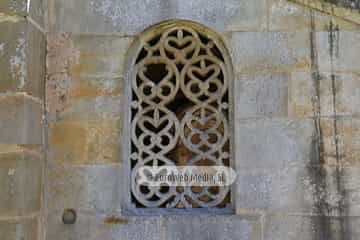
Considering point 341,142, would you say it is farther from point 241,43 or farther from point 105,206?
point 105,206

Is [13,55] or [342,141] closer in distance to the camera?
[13,55]

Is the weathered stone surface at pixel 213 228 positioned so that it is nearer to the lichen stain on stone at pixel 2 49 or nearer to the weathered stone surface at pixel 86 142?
the weathered stone surface at pixel 86 142

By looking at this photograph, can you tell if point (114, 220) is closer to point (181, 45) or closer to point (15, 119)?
point (15, 119)

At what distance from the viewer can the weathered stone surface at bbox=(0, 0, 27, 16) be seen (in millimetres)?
2887

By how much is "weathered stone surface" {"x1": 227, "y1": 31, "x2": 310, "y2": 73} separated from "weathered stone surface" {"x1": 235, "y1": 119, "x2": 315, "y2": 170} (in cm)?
36

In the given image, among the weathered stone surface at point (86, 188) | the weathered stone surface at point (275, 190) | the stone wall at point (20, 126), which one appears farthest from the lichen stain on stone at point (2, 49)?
the weathered stone surface at point (275, 190)

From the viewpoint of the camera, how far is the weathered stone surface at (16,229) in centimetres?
270

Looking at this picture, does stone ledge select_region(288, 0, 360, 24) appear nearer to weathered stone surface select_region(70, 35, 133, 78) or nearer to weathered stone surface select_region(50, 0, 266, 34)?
weathered stone surface select_region(50, 0, 266, 34)

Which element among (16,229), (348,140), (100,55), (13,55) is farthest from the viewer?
(100,55)

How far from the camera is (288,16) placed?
10.3 ft

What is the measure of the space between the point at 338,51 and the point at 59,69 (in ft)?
6.13

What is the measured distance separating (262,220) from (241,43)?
1.18 meters

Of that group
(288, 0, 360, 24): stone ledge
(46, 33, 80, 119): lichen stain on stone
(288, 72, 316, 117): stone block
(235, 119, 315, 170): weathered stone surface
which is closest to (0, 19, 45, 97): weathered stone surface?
(46, 33, 80, 119): lichen stain on stone

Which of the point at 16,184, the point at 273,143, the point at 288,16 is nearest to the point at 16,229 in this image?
the point at 16,184
